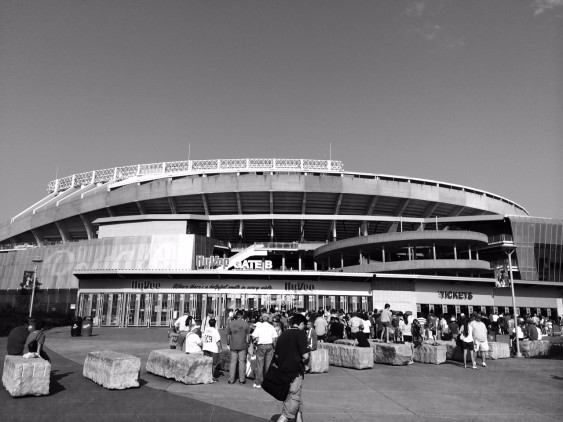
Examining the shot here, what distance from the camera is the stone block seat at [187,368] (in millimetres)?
11125

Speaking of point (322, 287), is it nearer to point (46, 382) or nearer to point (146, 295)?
point (146, 295)

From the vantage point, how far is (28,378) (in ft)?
30.3

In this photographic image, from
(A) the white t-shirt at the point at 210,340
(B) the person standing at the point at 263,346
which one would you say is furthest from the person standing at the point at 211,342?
(B) the person standing at the point at 263,346

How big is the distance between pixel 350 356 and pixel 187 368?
585 cm

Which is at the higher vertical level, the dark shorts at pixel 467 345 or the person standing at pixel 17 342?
the person standing at pixel 17 342

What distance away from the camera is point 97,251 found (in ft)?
148

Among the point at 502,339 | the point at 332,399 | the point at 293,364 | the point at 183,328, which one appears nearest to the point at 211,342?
the point at 183,328

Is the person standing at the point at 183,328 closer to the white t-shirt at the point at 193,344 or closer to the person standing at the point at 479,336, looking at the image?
the white t-shirt at the point at 193,344

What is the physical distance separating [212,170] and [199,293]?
1902 centimetres

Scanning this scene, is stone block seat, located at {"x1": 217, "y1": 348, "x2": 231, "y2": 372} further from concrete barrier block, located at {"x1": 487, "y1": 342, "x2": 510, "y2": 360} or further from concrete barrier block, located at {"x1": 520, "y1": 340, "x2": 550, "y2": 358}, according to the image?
concrete barrier block, located at {"x1": 520, "y1": 340, "x2": 550, "y2": 358}

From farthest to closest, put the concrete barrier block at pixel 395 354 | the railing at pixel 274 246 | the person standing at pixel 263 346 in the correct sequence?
1. the railing at pixel 274 246
2. the concrete barrier block at pixel 395 354
3. the person standing at pixel 263 346

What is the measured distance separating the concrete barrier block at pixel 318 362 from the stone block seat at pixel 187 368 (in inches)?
130

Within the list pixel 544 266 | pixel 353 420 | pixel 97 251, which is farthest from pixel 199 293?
pixel 544 266

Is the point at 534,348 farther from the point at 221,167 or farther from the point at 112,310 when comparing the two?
the point at 221,167
